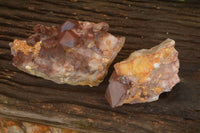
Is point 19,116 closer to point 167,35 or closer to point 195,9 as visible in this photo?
point 167,35

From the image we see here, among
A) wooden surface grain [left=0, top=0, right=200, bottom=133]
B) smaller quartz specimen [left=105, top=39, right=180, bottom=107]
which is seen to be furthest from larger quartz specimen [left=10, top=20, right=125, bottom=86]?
wooden surface grain [left=0, top=0, right=200, bottom=133]

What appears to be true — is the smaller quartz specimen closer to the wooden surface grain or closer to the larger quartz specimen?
the larger quartz specimen

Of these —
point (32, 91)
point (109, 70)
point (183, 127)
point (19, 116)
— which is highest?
point (109, 70)

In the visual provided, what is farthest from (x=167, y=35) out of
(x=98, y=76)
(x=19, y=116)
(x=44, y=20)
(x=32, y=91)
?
(x=19, y=116)

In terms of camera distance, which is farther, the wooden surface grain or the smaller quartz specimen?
the wooden surface grain

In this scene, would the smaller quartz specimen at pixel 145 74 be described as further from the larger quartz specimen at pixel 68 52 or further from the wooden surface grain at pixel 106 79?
the wooden surface grain at pixel 106 79
